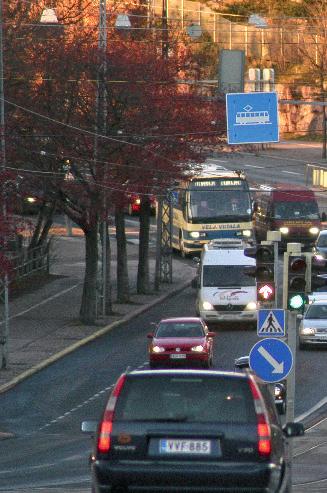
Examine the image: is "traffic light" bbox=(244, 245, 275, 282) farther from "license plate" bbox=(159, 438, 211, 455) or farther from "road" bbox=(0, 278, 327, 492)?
"license plate" bbox=(159, 438, 211, 455)

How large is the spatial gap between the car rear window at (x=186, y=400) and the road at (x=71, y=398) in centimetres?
684

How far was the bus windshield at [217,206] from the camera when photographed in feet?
196

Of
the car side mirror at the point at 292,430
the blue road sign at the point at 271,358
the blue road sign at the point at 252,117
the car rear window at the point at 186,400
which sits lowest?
the blue road sign at the point at 271,358

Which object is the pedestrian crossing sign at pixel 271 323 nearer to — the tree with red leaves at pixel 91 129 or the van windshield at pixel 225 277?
the tree with red leaves at pixel 91 129

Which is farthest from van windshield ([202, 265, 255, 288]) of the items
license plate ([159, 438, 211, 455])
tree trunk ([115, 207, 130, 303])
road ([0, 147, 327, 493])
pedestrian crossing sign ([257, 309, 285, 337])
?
license plate ([159, 438, 211, 455])

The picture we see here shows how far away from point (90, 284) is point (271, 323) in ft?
76.4

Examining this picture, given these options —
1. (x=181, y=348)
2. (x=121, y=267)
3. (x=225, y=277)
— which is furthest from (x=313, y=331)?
(x=121, y=267)

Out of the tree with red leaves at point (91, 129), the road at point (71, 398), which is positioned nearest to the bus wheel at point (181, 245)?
the road at point (71, 398)

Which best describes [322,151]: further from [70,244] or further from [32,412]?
[32,412]

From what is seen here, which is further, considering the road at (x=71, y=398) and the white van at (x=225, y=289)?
the white van at (x=225, y=289)

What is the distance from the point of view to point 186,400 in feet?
41.5

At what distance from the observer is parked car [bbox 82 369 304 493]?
12.4 meters

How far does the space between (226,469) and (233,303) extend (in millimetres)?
31730

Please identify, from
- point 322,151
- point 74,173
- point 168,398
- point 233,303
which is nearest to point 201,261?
→ point 233,303
